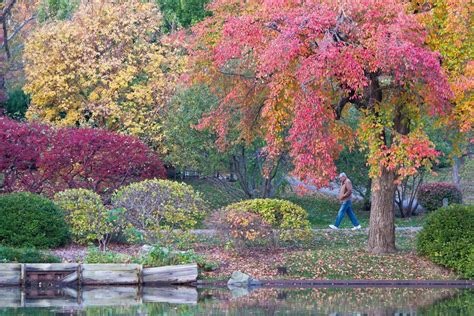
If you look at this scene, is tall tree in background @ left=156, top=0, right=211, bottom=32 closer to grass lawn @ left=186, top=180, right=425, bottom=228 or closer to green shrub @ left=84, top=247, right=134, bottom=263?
grass lawn @ left=186, top=180, right=425, bottom=228

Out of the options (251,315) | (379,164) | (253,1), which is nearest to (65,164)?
(253,1)

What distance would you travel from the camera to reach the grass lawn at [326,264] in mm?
18391

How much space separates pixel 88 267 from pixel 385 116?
6630 mm

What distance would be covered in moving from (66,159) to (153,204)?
354 centimetres

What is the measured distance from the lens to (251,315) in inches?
533

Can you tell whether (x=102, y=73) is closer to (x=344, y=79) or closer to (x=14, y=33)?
(x=14, y=33)

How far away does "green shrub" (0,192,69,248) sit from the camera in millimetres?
19328

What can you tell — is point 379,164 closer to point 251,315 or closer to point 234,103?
point 234,103

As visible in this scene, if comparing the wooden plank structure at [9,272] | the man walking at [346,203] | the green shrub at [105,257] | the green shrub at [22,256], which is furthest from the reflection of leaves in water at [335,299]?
the man walking at [346,203]

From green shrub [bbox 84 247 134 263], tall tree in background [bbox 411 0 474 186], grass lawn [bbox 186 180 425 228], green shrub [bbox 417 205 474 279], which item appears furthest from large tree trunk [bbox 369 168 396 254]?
grass lawn [bbox 186 180 425 228]

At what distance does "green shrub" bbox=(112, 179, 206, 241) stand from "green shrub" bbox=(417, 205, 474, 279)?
16.2 feet

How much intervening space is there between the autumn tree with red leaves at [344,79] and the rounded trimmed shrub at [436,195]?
961 centimetres

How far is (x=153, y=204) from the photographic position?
20.2 m

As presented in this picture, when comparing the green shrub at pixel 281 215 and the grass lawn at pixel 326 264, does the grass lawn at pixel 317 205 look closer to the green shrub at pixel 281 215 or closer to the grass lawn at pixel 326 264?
the green shrub at pixel 281 215
